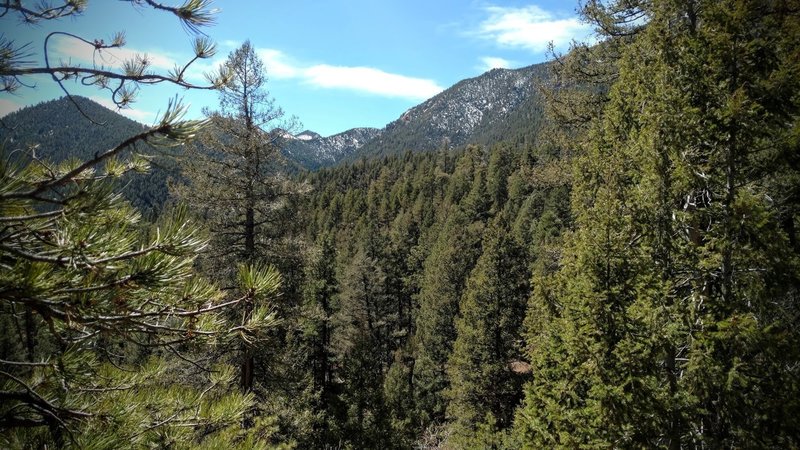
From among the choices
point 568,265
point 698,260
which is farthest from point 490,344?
point 698,260

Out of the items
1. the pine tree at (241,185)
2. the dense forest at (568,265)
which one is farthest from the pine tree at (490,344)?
the pine tree at (241,185)

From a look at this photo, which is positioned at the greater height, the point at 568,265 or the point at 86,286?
the point at 86,286

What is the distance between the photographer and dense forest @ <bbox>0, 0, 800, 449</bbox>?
6.77 ft

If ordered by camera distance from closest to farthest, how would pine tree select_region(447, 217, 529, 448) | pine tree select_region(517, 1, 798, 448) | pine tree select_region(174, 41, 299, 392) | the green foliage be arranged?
the green foliage
pine tree select_region(517, 1, 798, 448)
pine tree select_region(174, 41, 299, 392)
pine tree select_region(447, 217, 529, 448)

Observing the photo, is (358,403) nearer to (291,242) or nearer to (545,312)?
(291,242)

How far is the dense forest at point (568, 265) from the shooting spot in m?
2.06

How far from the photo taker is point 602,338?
634 centimetres

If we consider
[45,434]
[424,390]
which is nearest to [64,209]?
[45,434]

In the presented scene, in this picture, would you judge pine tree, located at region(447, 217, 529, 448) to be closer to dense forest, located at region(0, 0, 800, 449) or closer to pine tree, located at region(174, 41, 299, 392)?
dense forest, located at region(0, 0, 800, 449)

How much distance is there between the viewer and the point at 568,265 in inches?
303

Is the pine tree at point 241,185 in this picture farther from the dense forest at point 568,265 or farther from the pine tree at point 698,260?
the pine tree at point 698,260

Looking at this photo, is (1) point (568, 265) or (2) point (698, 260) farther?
(1) point (568, 265)

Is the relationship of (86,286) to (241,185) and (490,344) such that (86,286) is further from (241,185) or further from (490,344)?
(490,344)

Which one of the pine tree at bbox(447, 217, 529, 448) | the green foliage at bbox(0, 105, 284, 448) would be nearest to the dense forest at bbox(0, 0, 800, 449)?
the green foliage at bbox(0, 105, 284, 448)
